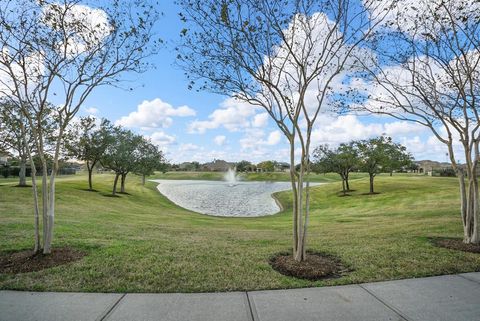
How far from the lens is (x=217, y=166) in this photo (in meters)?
148

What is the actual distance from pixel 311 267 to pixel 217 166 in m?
144

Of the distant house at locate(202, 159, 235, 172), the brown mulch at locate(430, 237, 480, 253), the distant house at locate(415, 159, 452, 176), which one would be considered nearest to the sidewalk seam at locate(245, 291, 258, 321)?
the brown mulch at locate(430, 237, 480, 253)

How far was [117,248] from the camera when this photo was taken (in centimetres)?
613

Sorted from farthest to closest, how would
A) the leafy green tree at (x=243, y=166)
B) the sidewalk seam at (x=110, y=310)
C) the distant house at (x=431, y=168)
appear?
the leafy green tree at (x=243, y=166)
the distant house at (x=431, y=168)
the sidewalk seam at (x=110, y=310)

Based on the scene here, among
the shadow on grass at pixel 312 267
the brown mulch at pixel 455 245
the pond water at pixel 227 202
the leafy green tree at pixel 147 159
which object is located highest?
the leafy green tree at pixel 147 159

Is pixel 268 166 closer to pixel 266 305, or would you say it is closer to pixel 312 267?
pixel 312 267

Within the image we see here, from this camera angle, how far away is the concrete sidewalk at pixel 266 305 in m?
3.21

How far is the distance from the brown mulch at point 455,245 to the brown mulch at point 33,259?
831 cm

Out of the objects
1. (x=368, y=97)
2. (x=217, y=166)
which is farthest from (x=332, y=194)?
(x=217, y=166)

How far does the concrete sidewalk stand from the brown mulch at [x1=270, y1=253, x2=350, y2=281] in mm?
536

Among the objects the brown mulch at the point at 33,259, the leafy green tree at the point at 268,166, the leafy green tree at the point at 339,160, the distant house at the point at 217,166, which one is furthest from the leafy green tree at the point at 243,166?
the brown mulch at the point at 33,259

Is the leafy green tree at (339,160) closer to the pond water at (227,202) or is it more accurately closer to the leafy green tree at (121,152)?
the pond water at (227,202)

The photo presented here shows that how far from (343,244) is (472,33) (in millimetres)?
6215

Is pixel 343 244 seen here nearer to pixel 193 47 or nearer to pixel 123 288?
pixel 123 288
